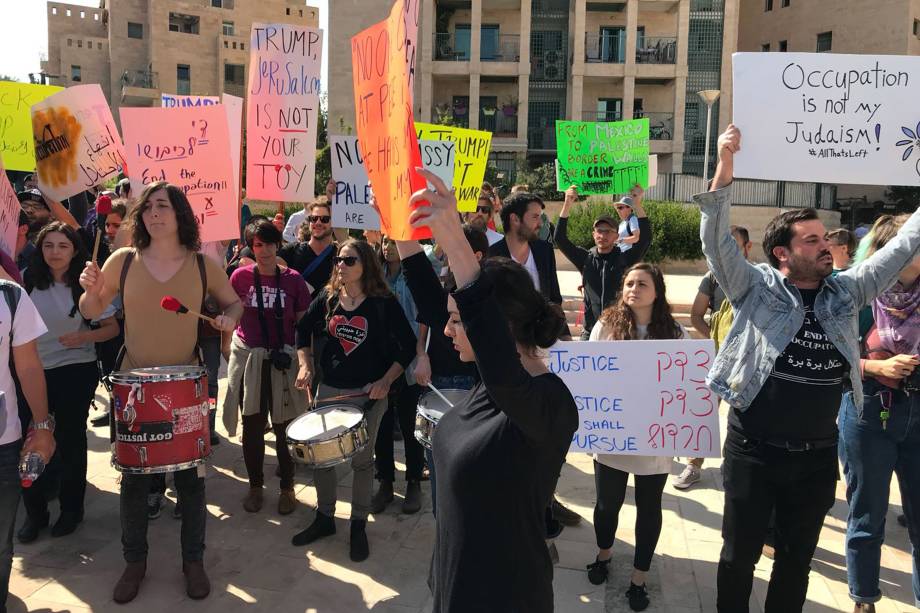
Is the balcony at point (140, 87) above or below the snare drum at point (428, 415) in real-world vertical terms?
above

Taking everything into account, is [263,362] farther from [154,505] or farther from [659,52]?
[659,52]

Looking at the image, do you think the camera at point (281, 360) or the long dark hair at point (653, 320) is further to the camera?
the camera at point (281, 360)

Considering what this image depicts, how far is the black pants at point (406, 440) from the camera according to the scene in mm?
5184

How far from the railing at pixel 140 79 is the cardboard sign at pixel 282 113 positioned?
4859cm

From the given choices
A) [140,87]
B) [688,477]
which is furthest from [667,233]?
[140,87]

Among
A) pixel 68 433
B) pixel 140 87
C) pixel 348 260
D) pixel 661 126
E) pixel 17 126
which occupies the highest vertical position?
pixel 140 87

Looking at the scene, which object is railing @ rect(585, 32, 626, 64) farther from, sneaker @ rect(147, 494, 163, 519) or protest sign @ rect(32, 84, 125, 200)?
sneaker @ rect(147, 494, 163, 519)

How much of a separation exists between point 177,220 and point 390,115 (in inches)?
74.7

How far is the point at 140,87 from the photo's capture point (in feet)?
161

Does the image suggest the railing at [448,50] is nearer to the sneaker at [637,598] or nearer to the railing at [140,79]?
the railing at [140,79]

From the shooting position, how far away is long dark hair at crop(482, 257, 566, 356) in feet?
7.07

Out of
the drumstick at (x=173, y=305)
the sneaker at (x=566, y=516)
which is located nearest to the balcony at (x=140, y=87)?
the drumstick at (x=173, y=305)

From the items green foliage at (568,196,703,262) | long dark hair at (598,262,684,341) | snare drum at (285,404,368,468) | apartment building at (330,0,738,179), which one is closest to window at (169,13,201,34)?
apartment building at (330,0,738,179)

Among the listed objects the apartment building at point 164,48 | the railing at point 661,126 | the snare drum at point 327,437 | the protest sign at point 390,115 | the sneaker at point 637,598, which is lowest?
the sneaker at point 637,598
